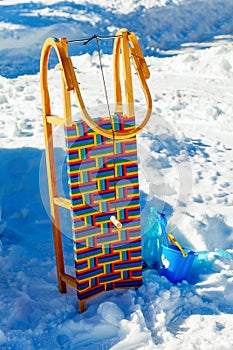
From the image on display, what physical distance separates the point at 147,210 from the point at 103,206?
3.37 feet

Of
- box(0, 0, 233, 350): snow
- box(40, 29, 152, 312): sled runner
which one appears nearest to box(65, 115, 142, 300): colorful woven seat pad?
box(40, 29, 152, 312): sled runner

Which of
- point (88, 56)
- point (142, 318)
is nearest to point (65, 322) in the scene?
point (142, 318)

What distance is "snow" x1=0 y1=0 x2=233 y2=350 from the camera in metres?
2.48

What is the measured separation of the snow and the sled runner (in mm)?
162

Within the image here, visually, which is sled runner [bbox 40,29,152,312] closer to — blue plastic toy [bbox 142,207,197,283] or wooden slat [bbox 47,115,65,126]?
wooden slat [bbox 47,115,65,126]

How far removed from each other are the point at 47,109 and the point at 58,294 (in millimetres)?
913

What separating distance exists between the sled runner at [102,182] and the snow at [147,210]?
0.16 meters

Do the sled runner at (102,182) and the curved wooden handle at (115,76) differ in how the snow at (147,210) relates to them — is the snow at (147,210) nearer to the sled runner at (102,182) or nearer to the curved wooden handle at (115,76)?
the sled runner at (102,182)

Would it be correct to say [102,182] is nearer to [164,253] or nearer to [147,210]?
[164,253]

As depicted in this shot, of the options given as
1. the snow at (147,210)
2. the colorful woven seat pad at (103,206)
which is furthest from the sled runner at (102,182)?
the snow at (147,210)

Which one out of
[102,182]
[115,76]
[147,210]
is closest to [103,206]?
[102,182]

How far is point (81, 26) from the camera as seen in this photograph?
9734 millimetres

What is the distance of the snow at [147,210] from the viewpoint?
2.48 metres

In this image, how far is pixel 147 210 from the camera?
3553 millimetres
